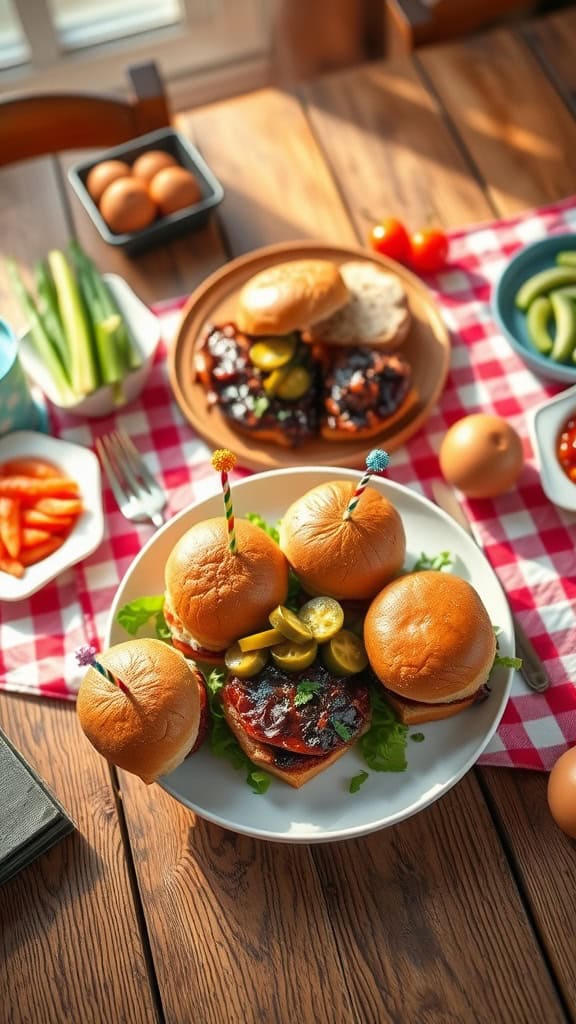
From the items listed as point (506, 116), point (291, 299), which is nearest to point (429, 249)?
point (291, 299)

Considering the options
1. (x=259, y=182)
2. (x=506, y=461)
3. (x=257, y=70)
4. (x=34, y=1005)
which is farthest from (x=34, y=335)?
(x=257, y=70)

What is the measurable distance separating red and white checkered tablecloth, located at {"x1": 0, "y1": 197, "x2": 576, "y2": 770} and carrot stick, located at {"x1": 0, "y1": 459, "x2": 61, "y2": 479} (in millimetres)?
113

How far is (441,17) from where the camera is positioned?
204 centimetres

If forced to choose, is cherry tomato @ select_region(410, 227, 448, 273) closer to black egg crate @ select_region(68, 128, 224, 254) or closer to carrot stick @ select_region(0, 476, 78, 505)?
black egg crate @ select_region(68, 128, 224, 254)

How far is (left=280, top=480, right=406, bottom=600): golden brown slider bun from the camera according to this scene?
3.90ft

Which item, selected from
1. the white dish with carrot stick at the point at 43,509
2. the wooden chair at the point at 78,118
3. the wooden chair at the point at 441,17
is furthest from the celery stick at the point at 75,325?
the wooden chair at the point at 441,17

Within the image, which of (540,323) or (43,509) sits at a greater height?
(43,509)

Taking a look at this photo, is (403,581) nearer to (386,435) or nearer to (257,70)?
(386,435)

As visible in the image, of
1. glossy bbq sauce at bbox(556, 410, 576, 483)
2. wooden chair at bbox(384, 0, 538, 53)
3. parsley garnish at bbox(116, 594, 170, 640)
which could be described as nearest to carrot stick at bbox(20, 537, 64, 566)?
parsley garnish at bbox(116, 594, 170, 640)

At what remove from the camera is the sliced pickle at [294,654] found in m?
1.17

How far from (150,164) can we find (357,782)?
1250 mm

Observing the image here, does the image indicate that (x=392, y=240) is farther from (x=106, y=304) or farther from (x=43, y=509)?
(x=43, y=509)

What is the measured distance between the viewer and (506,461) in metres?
1.44

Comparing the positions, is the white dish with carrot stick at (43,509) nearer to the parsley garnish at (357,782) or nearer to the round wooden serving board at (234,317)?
the round wooden serving board at (234,317)
